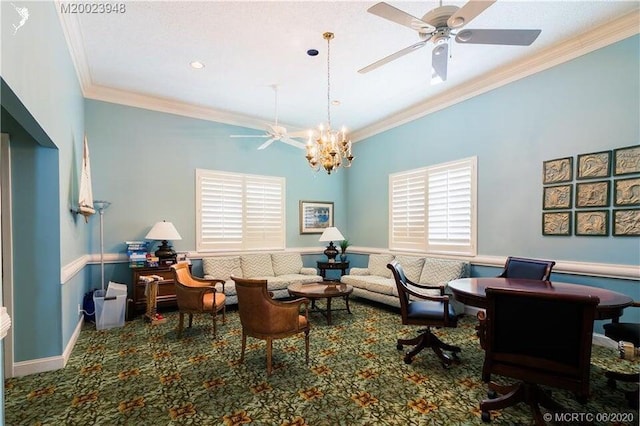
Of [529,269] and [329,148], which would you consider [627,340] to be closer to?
[529,269]

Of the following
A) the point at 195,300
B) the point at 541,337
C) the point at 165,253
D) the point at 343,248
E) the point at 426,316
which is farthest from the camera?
the point at 343,248

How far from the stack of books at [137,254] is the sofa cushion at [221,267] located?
95 centimetres

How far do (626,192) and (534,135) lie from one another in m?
1.21

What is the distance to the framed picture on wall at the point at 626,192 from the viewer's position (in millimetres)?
3311

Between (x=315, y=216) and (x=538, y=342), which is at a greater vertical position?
(x=315, y=216)

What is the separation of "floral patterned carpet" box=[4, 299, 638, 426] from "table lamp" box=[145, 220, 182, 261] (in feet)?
4.65

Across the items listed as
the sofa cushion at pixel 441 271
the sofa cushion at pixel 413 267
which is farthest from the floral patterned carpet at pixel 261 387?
the sofa cushion at pixel 413 267

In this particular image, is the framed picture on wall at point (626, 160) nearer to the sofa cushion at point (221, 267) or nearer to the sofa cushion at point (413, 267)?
the sofa cushion at point (413, 267)

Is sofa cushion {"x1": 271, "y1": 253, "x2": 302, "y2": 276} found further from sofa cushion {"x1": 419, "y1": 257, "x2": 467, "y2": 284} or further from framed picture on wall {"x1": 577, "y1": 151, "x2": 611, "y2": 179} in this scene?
framed picture on wall {"x1": 577, "y1": 151, "x2": 611, "y2": 179}

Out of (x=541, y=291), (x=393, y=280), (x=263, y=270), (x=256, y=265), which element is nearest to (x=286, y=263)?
(x=263, y=270)

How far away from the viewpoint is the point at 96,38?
11.9ft

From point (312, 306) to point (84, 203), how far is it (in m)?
3.55

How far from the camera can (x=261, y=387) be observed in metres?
2.75

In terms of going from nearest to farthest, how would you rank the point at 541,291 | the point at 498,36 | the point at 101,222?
the point at 541,291, the point at 498,36, the point at 101,222
